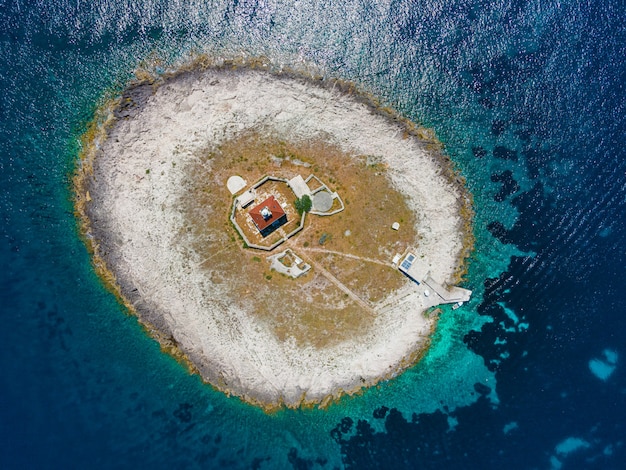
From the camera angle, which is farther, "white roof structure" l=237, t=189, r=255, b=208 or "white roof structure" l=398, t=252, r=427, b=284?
"white roof structure" l=398, t=252, r=427, b=284

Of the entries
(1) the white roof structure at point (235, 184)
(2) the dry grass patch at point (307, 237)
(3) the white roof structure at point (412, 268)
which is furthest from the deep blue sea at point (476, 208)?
(1) the white roof structure at point (235, 184)

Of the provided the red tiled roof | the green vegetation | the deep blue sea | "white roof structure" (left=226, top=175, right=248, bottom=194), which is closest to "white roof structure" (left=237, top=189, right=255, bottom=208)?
"white roof structure" (left=226, top=175, right=248, bottom=194)

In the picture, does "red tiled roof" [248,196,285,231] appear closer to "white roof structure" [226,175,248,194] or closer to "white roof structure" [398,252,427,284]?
"white roof structure" [226,175,248,194]

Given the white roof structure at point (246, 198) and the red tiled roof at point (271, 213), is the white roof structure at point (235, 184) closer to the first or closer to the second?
the white roof structure at point (246, 198)

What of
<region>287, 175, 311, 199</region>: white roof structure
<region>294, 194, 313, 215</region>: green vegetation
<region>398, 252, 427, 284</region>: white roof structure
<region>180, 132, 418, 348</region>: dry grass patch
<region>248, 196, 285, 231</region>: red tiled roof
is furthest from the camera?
<region>398, 252, 427, 284</region>: white roof structure

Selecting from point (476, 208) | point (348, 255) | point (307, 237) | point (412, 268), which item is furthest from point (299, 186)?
point (476, 208)
